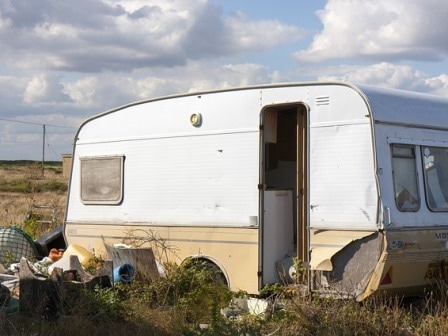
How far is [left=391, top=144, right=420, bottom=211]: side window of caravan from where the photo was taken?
8.36 metres

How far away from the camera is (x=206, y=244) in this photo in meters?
9.83

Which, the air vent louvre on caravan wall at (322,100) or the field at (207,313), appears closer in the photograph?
the field at (207,313)

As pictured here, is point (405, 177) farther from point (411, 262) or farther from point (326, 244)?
point (326, 244)

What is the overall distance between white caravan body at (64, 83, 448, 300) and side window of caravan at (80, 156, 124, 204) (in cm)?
2

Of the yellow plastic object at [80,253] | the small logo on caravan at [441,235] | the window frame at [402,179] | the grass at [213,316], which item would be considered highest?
the window frame at [402,179]

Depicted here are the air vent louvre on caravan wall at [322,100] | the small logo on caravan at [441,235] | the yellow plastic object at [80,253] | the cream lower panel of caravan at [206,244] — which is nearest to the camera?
the small logo on caravan at [441,235]

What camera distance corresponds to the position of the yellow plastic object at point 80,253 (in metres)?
10.9

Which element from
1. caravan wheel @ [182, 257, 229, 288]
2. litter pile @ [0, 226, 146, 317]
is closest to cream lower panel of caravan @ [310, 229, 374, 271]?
caravan wheel @ [182, 257, 229, 288]

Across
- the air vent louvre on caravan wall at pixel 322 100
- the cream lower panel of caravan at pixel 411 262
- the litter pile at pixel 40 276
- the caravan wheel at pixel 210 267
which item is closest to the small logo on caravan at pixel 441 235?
the cream lower panel of caravan at pixel 411 262

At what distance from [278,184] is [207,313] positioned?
255 centimetres

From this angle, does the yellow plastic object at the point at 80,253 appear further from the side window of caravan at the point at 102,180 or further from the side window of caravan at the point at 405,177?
the side window of caravan at the point at 405,177

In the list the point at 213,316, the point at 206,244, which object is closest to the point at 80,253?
the point at 206,244

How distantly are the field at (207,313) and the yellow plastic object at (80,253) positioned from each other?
1.61 metres

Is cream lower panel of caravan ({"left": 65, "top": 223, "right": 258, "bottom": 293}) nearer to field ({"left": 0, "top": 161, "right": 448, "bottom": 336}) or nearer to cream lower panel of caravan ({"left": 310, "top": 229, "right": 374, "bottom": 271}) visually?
field ({"left": 0, "top": 161, "right": 448, "bottom": 336})
